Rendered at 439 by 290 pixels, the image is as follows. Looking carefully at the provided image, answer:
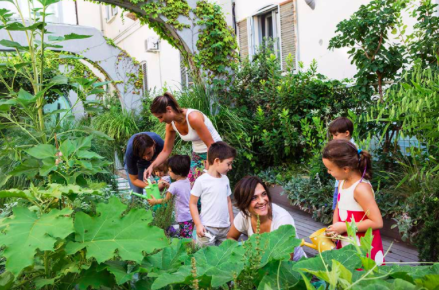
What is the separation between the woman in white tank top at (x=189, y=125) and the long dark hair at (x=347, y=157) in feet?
5.11

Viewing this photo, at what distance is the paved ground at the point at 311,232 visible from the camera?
3919mm

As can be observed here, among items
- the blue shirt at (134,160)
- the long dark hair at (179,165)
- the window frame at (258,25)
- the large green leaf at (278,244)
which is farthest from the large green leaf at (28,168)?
the window frame at (258,25)

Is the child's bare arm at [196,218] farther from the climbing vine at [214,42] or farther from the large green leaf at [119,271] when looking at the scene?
the climbing vine at [214,42]

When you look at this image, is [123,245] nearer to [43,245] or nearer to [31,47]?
[43,245]

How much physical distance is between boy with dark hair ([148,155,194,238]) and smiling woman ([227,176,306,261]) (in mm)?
1213

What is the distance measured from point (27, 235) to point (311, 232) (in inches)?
160

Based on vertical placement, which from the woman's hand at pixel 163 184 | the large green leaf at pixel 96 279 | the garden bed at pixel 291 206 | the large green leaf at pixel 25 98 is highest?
the large green leaf at pixel 25 98

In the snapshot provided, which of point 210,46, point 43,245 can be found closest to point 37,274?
point 43,245

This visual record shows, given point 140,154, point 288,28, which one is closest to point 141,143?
point 140,154

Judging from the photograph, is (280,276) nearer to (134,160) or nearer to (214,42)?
(134,160)

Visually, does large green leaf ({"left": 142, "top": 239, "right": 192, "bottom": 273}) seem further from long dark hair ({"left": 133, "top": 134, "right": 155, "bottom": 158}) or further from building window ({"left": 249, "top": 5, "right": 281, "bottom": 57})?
building window ({"left": 249, "top": 5, "right": 281, "bottom": 57})

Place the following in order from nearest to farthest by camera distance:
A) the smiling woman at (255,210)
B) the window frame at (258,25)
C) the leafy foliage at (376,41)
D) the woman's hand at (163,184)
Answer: the smiling woman at (255,210), the woman's hand at (163,184), the leafy foliage at (376,41), the window frame at (258,25)

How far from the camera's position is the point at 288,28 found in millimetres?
8578

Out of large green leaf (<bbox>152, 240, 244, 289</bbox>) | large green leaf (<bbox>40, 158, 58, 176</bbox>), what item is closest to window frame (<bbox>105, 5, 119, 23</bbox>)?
large green leaf (<bbox>40, 158, 58, 176</bbox>)
